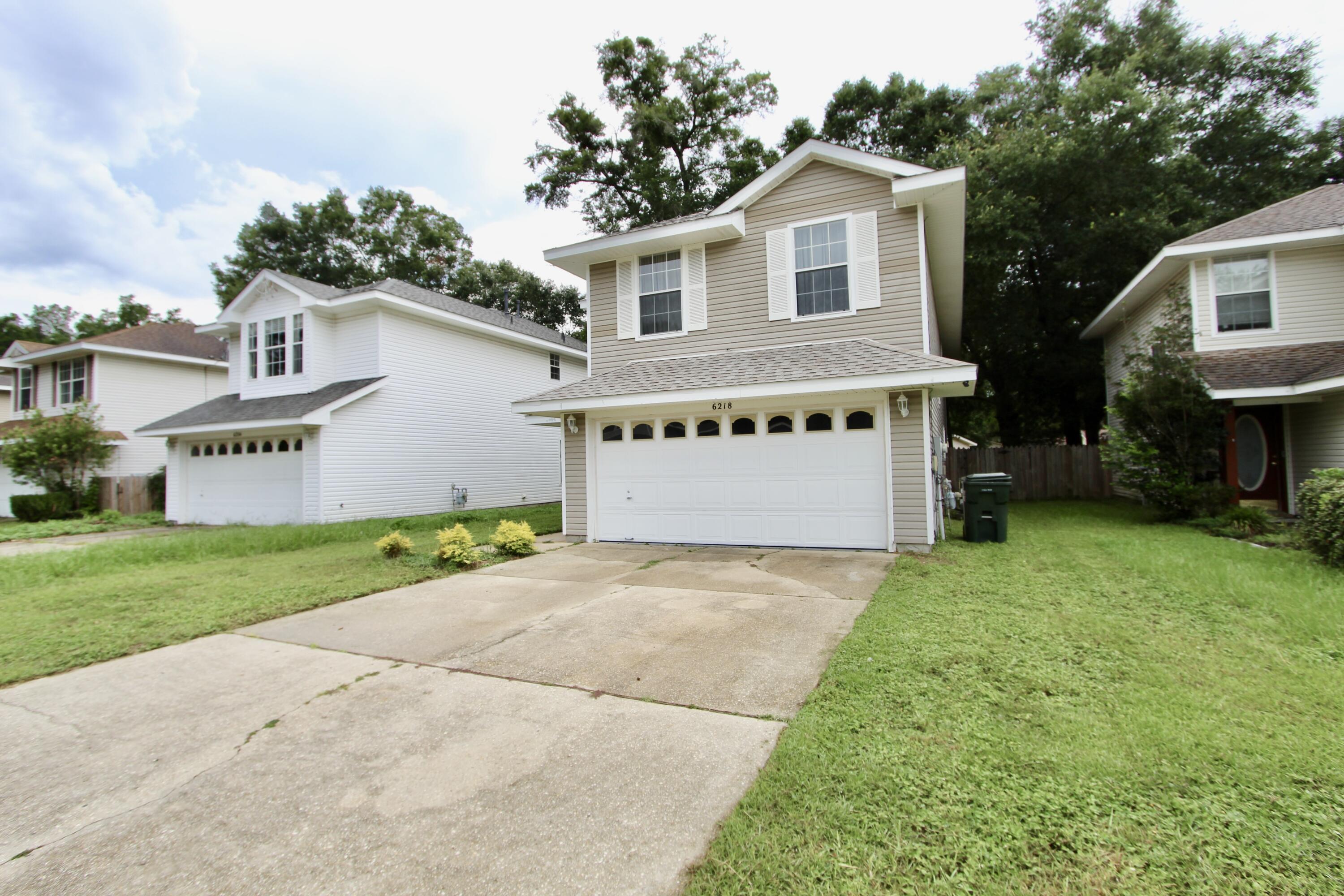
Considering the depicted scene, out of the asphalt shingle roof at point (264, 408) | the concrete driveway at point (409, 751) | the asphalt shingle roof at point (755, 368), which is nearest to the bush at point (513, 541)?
the asphalt shingle roof at point (755, 368)

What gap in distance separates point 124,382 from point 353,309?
11.3 metres

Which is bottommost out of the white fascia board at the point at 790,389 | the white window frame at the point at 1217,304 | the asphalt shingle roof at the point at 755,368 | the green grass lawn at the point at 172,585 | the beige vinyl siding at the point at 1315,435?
the green grass lawn at the point at 172,585

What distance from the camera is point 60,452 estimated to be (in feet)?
54.7

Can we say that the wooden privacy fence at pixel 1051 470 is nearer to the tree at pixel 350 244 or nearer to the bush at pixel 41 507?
the bush at pixel 41 507

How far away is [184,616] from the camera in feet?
19.0

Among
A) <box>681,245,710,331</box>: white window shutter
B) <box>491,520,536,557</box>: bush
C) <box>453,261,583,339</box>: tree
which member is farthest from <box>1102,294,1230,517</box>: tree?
<box>453,261,583,339</box>: tree

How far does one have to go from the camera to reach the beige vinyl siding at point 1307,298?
11.5m

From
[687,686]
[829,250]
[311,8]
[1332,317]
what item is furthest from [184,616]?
[1332,317]

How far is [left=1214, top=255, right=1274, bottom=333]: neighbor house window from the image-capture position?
11.9 metres

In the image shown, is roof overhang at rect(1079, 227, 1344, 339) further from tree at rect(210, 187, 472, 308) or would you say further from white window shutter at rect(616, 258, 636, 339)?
tree at rect(210, 187, 472, 308)

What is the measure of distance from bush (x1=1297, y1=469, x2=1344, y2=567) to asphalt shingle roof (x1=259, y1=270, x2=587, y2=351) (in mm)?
16992

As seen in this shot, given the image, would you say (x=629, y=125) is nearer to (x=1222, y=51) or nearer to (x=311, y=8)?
(x=311, y=8)

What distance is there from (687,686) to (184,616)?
17.6 feet

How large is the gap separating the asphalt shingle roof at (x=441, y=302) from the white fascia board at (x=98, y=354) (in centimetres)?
656
